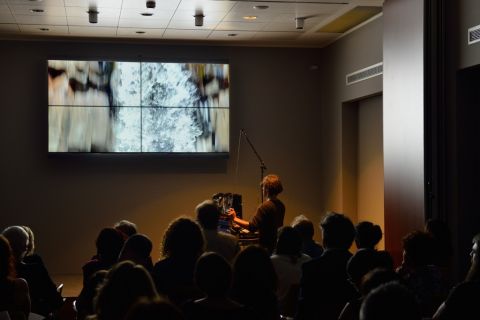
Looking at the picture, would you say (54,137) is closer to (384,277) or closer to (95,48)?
(95,48)

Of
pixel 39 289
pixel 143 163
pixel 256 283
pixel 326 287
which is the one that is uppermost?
pixel 143 163

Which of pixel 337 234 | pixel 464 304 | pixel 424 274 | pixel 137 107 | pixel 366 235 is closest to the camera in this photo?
pixel 464 304

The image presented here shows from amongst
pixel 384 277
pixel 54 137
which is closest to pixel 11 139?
pixel 54 137

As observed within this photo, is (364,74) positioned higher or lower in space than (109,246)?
higher

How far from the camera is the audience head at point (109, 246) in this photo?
15.6 ft

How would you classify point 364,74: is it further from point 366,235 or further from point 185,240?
point 185,240

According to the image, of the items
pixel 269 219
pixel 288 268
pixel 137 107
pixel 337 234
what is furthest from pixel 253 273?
pixel 137 107

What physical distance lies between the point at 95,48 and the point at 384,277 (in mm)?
7623

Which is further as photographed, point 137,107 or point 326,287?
point 137,107

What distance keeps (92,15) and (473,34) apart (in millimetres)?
4072

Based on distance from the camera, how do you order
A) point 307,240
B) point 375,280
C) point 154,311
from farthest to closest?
point 307,240
point 375,280
point 154,311

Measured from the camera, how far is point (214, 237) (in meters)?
5.18

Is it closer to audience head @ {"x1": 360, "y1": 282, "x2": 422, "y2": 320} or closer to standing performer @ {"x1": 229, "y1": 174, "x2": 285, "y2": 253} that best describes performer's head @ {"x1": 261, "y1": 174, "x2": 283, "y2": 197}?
standing performer @ {"x1": 229, "y1": 174, "x2": 285, "y2": 253}

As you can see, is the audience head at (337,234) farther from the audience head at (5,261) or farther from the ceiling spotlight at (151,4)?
the ceiling spotlight at (151,4)
